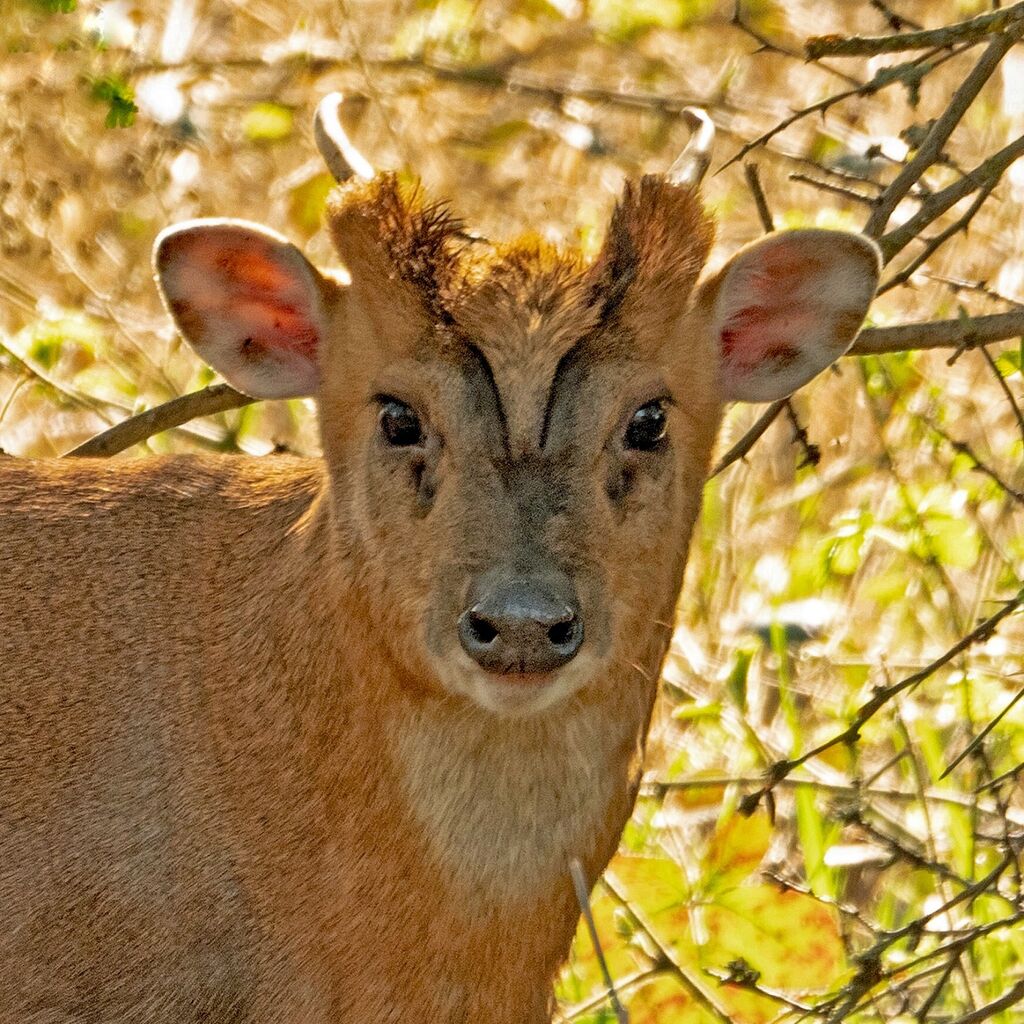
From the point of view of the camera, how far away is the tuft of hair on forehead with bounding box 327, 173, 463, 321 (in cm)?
383

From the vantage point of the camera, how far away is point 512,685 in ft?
11.3

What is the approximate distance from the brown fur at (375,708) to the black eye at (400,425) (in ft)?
0.13

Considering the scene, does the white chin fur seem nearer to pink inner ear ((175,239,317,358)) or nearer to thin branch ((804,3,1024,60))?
pink inner ear ((175,239,317,358))

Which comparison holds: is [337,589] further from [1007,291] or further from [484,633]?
[1007,291]

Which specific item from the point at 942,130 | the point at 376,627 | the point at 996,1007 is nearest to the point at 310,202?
the point at 942,130

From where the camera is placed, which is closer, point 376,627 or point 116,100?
point 376,627

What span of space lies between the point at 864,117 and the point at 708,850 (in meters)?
3.97

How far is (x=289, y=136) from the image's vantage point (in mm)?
8273

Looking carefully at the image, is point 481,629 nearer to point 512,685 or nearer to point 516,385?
point 512,685

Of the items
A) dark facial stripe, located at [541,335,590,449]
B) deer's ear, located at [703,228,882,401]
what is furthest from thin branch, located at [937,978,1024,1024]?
dark facial stripe, located at [541,335,590,449]

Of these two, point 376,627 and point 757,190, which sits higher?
point 757,190

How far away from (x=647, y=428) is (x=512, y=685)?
70 cm

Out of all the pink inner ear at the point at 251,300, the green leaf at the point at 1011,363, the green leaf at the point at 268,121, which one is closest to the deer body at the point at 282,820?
the pink inner ear at the point at 251,300

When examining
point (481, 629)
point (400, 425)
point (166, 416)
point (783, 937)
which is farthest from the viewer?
point (166, 416)
